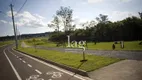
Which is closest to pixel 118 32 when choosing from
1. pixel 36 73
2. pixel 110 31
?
pixel 110 31

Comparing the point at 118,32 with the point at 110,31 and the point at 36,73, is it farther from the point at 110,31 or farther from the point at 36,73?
the point at 36,73

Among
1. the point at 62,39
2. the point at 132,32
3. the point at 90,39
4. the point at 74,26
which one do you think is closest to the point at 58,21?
the point at 74,26

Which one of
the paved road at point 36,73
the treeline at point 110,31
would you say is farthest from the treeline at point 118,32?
the paved road at point 36,73

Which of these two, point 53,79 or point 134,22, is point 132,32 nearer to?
point 134,22

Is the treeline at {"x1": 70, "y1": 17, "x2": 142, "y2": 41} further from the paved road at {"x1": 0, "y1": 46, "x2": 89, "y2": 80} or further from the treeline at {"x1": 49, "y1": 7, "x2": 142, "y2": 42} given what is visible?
the paved road at {"x1": 0, "y1": 46, "x2": 89, "y2": 80}

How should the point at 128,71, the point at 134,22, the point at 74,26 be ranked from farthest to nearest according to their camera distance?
the point at 74,26 → the point at 134,22 → the point at 128,71

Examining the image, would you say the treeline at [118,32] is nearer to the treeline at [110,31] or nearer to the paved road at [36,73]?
the treeline at [110,31]

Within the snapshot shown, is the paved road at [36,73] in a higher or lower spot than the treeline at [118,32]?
lower

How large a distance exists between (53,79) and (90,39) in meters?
54.6

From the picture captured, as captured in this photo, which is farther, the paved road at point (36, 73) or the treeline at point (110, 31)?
the treeline at point (110, 31)

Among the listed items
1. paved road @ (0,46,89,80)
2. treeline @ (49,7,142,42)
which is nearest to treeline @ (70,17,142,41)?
treeline @ (49,7,142,42)

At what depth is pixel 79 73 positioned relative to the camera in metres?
11.0

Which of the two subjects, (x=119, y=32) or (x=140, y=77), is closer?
(x=140, y=77)

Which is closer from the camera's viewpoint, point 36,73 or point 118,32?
point 36,73
